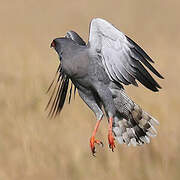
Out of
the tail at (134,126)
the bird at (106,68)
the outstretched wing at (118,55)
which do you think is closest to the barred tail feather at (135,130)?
the tail at (134,126)

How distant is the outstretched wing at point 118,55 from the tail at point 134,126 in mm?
614

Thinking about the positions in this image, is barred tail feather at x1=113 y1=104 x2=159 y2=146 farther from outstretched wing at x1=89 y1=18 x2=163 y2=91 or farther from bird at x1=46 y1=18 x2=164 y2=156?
outstretched wing at x1=89 y1=18 x2=163 y2=91

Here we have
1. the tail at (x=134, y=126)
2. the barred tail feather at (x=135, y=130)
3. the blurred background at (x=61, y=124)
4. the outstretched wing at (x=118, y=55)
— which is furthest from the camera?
the blurred background at (x=61, y=124)

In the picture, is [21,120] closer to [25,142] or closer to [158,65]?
[25,142]

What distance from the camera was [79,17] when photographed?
42.5 feet

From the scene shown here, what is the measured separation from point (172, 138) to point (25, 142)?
1621 millimetres

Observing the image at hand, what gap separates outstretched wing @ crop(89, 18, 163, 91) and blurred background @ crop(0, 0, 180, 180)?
48.5 inches

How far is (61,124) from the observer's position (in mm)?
9180

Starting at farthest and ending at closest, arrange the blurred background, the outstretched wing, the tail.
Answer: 1. the blurred background
2. the tail
3. the outstretched wing

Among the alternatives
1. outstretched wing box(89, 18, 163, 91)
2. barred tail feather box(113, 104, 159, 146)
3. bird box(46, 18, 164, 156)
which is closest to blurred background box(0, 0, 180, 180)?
barred tail feather box(113, 104, 159, 146)

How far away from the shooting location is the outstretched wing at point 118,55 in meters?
7.57

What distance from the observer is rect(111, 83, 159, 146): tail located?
8352 mm

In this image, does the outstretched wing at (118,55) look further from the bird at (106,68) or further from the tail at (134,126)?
the tail at (134,126)

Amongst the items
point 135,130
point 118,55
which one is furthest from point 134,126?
point 118,55
